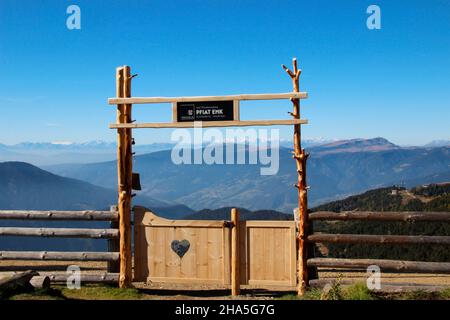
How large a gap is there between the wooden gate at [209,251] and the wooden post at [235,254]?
115 millimetres

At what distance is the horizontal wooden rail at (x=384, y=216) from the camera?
10445mm

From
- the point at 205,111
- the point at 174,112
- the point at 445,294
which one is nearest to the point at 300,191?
the point at 205,111

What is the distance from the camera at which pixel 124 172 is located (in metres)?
10.6

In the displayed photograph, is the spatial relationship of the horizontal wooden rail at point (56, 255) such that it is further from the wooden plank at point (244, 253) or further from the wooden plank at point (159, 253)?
the wooden plank at point (244, 253)

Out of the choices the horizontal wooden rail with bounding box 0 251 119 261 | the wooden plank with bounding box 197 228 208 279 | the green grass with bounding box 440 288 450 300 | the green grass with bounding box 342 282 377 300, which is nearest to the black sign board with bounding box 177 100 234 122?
the wooden plank with bounding box 197 228 208 279

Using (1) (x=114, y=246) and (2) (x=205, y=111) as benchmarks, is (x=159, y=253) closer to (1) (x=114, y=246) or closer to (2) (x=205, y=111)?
(1) (x=114, y=246)

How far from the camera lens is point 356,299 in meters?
8.09

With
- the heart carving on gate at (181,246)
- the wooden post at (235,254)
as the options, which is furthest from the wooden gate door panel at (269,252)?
the heart carving on gate at (181,246)

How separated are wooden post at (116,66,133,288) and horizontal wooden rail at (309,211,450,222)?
416 centimetres

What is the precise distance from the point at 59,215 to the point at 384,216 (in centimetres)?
Answer: 769
